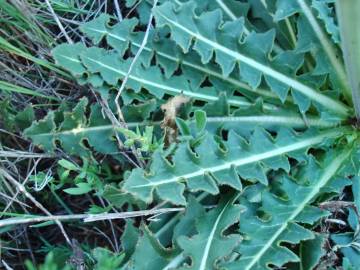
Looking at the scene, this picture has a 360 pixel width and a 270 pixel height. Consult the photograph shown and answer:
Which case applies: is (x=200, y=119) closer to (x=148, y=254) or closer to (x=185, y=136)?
(x=185, y=136)

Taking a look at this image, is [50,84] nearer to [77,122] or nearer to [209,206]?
[77,122]

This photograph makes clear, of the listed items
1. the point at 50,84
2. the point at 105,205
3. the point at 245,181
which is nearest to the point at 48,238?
the point at 105,205

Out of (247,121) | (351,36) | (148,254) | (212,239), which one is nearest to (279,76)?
(247,121)

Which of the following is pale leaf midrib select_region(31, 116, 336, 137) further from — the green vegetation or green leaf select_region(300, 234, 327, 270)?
green leaf select_region(300, 234, 327, 270)

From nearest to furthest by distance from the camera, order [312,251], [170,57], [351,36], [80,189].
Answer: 1. [351,36]
2. [312,251]
3. [80,189]
4. [170,57]

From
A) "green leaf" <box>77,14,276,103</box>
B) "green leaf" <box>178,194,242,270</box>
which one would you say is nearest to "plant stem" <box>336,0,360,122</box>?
"green leaf" <box>77,14,276,103</box>

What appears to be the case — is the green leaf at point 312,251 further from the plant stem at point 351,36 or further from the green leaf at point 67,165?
the green leaf at point 67,165

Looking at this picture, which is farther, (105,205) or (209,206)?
(105,205)
